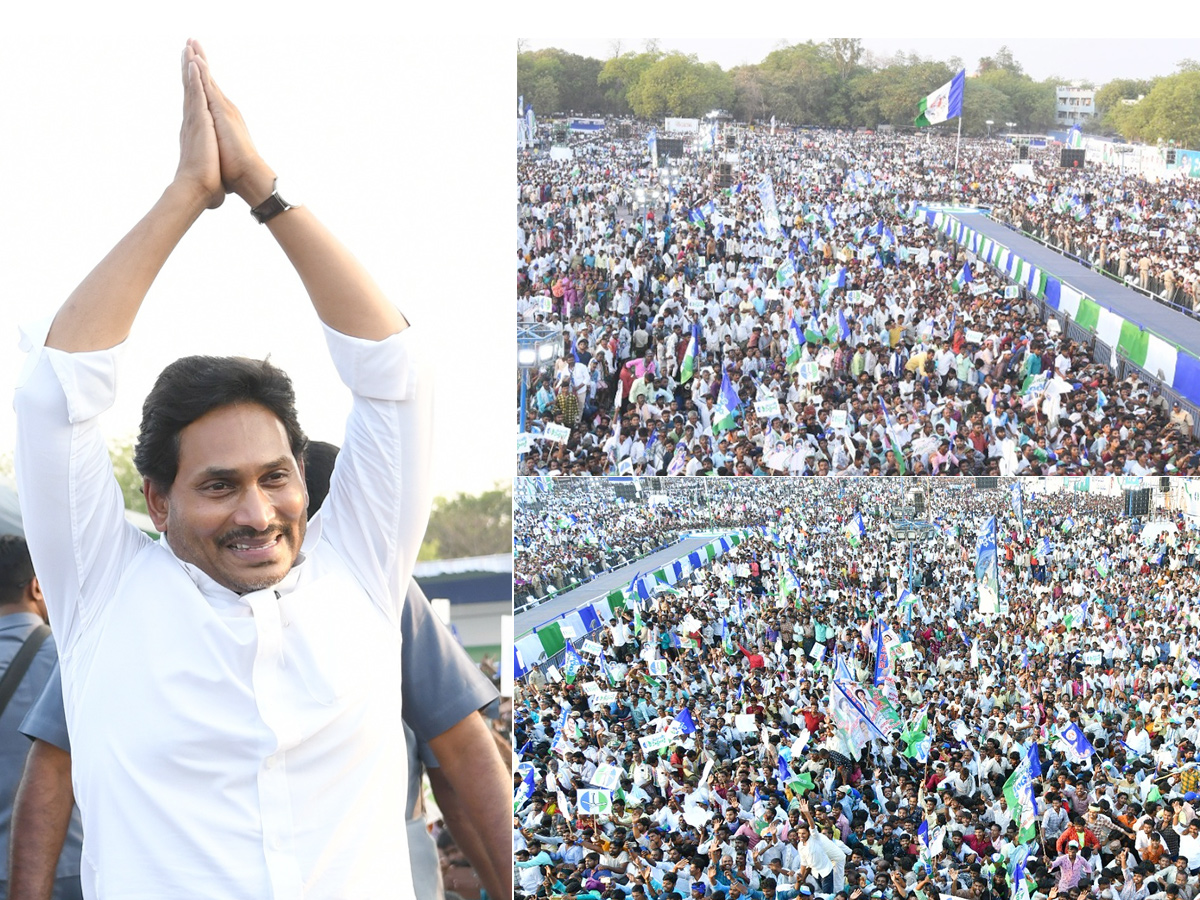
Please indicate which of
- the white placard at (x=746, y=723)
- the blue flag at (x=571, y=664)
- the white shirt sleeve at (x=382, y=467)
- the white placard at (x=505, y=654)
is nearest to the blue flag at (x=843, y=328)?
the white placard at (x=746, y=723)

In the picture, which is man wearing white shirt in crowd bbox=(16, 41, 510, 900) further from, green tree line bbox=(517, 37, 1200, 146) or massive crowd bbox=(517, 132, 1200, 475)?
green tree line bbox=(517, 37, 1200, 146)

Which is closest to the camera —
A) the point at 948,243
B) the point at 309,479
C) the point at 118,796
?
the point at 118,796

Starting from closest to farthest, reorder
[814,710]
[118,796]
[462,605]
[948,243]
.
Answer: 1. [118,796]
2. [462,605]
3. [814,710]
4. [948,243]

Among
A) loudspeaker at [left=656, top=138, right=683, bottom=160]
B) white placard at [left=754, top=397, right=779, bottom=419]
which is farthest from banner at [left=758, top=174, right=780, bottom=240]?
white placard at [left=754, top=397, right=779, bottom=419]

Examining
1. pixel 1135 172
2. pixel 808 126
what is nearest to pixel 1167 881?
pixel 1135 172

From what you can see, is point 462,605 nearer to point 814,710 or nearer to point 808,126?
point 814,710

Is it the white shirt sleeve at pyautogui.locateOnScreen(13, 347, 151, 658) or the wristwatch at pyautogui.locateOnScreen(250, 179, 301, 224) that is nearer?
the white shirt sleeve at pyautogui.locateOnScreen(13, 347, 151, 658)

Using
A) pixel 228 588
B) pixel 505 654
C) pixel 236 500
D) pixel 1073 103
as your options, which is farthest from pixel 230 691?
pixel 1073 103
